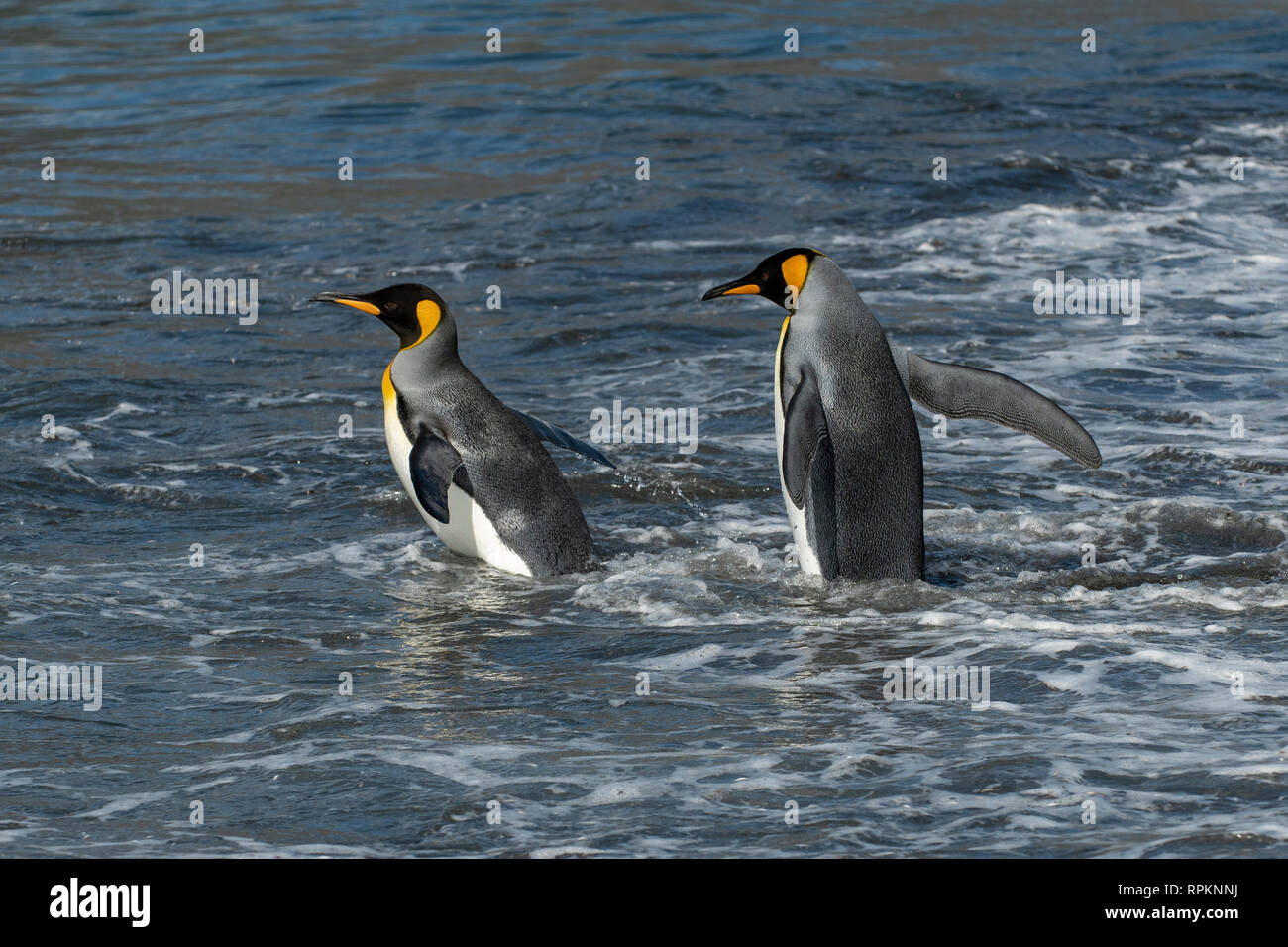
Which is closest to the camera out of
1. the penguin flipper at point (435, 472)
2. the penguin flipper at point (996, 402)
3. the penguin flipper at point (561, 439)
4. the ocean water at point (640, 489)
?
the ocean water at point (640, 489)

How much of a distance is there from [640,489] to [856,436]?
146 centimetres

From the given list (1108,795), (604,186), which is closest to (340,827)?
(1108,795)

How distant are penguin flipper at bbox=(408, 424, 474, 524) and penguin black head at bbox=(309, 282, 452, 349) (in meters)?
0.48

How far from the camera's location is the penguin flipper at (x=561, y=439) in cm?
657

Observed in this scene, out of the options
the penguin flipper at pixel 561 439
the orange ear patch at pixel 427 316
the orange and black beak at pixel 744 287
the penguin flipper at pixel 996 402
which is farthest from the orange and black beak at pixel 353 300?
the penguin flipper at pixel 996 402

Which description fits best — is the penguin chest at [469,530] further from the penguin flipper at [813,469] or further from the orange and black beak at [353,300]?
the penguin flipper at [813,469]

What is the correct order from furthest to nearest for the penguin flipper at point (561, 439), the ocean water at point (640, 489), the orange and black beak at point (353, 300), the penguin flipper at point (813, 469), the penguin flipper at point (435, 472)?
the orange and black beak at point (353, 300) < the penguin flipper at point (561, 439) < the penguin flipper at point (435, 472) < the penguin flipper at point (813, 469) < the ocean water at point (640, 489)

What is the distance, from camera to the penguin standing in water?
619 centimetres

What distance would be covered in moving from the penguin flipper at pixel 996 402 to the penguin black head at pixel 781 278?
44 cm

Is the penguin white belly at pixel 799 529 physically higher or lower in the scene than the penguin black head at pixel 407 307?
lower

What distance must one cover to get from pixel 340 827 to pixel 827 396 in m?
2.69

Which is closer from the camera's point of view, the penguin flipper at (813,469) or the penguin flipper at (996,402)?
the penguin flipper at (813,469)

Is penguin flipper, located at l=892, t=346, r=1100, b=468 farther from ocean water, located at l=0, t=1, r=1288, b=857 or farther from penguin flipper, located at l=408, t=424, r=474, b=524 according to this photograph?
penguin flipper, located at l=408, t=424, r=474, b=524

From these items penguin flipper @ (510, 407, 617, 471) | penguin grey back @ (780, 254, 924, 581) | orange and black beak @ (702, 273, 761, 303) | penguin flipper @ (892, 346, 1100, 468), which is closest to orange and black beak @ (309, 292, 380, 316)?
penguin flipper @ (510, 407, 617, 471)
